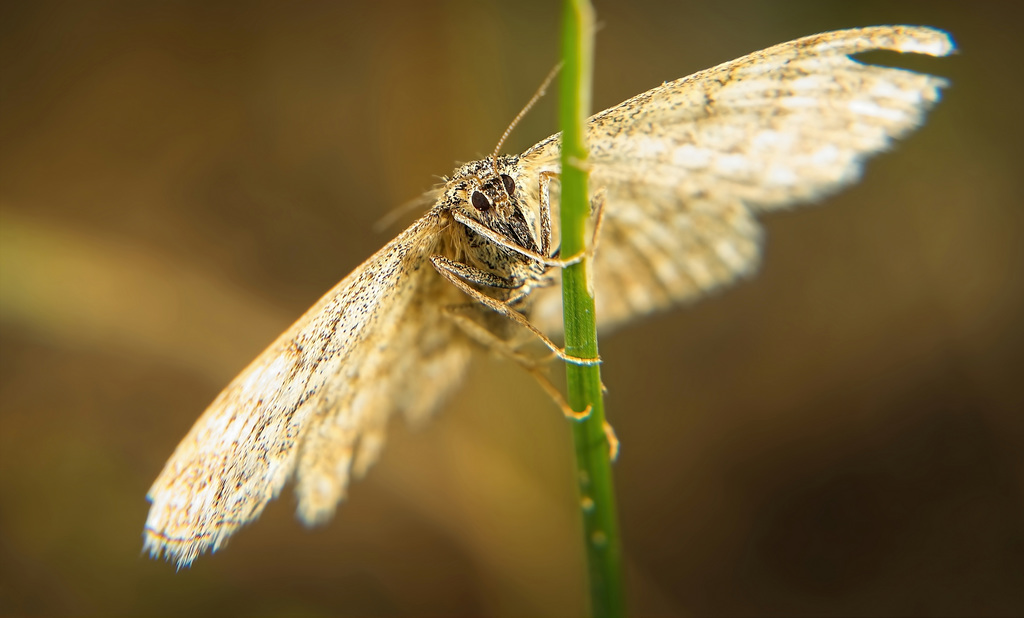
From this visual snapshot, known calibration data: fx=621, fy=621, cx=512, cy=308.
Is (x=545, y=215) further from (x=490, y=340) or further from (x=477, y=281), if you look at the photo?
(x=490, y=340)

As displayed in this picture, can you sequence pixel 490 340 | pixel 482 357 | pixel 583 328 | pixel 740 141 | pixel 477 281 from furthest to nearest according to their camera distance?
pixel 482 357, pixel 490 340, pixel 477 281, pixel 740 141, pixel 583 328

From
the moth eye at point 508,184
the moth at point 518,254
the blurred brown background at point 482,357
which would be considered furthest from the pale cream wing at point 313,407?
the blurred brown background at point 482,357

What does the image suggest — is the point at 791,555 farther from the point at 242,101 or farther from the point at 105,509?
the point at 242,101

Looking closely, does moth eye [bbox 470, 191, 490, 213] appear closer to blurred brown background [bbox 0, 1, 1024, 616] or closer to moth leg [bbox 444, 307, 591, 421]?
moth leg [bbox 444, 307, 591, 421]

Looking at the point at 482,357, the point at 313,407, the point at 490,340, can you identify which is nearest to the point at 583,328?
the point at 490,340

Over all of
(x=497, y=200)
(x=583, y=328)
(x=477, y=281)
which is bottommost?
(x=583, y=328)

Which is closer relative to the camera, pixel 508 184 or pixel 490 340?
pixel 508 184

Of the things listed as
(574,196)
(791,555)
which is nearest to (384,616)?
(791,555)
